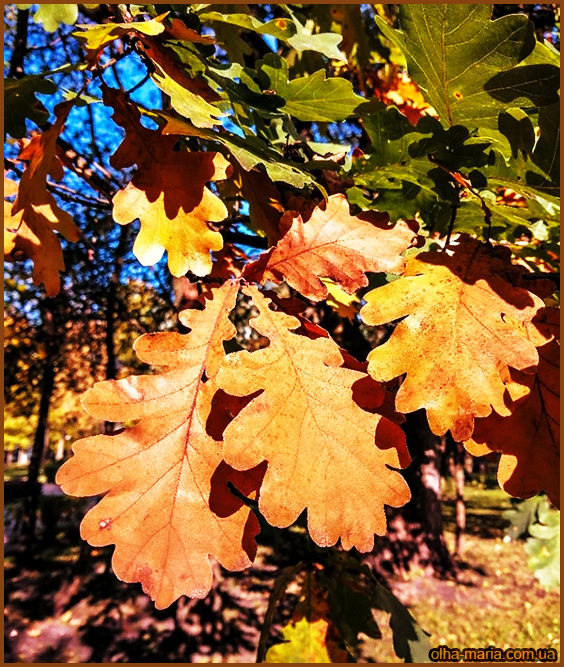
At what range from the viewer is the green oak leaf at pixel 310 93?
0.89 meters

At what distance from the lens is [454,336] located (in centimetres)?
69

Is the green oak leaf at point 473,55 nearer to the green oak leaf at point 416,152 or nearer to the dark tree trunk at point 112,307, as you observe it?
the green oak leaf at point 416,152

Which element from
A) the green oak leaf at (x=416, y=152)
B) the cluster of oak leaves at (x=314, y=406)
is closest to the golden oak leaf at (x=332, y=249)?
the cluster of oak leaves at (x=314, y=406)

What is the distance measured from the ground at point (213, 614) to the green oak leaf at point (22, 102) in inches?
231

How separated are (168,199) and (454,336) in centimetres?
54

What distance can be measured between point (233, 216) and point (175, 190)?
446 millimetres

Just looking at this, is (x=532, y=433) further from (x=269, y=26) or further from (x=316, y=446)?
(x=269, y=26)

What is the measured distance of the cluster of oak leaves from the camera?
0.64 metres

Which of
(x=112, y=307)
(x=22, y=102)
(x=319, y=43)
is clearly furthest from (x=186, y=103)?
(x=112, y=307)

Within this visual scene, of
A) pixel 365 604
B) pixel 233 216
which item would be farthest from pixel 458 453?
pixel 233 216

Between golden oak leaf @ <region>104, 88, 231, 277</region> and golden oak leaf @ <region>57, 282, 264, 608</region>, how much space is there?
0.71ft

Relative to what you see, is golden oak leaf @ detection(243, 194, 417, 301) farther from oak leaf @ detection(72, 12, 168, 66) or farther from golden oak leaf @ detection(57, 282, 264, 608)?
oak leaf @ detection(72, 12, 168, 66)

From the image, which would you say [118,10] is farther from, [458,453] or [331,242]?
[458,453]

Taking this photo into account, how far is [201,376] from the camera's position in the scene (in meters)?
0.73
